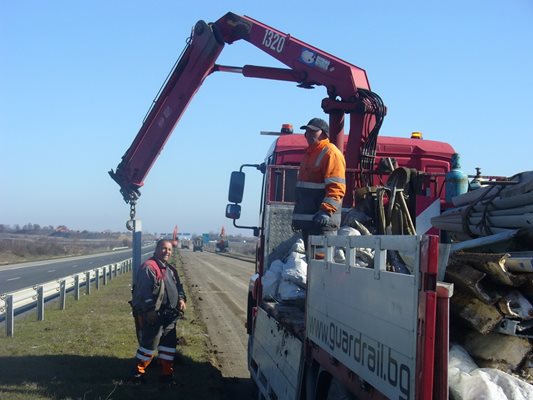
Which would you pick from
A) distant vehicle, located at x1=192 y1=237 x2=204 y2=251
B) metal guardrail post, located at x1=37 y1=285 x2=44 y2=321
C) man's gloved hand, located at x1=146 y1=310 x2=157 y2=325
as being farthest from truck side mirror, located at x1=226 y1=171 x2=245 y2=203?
distant vehicle, located at x1=192 y1=237 x2=204 y2=251

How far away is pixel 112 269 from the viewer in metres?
28.7

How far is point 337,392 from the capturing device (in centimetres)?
412

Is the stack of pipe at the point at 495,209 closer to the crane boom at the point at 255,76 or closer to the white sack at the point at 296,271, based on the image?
the white sack at the point at 296,271

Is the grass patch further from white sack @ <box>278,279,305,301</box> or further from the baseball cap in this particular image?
the baseball cap

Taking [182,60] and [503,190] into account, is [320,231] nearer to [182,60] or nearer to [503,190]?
[503,190]

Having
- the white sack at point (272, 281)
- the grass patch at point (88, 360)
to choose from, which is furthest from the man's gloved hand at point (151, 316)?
the white sack at point (272, 281)

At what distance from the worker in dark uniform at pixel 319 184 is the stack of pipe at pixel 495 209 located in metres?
1.06

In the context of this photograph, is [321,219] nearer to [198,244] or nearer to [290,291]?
[290,291]

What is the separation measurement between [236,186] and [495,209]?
4.17m

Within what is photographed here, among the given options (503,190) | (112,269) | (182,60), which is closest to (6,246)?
(112,269)

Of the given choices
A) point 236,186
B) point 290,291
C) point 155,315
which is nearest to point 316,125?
point 290,291

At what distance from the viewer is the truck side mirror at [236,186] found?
8766 millimetres

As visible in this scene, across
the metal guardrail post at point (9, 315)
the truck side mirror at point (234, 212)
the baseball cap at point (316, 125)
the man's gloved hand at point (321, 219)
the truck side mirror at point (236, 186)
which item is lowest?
the metal guardrail post at point (9, 315)

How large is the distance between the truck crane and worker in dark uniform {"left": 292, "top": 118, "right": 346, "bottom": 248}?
2.76 feet
